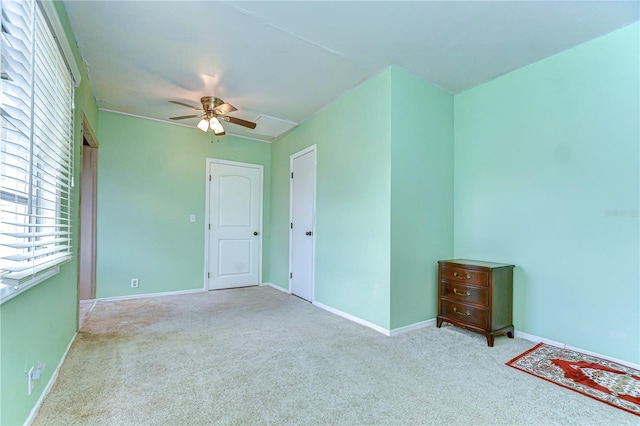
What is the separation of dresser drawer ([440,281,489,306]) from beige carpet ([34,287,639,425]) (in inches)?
13.7

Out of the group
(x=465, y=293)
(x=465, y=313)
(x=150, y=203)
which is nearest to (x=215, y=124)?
(x=150, y=203)

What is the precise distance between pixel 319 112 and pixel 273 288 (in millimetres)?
2836

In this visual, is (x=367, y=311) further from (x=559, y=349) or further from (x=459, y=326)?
(x=559, y=349)

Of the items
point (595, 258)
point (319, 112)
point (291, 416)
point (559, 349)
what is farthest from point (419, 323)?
point (319, 112)

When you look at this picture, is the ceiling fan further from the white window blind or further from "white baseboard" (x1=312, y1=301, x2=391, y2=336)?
"white baseboard" (x1=312, y1=301, x2=391, y2=336)

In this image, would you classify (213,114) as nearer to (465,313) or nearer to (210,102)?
(210,102)

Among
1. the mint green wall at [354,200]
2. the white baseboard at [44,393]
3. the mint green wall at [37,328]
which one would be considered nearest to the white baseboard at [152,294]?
the mint green wall at [37,328]

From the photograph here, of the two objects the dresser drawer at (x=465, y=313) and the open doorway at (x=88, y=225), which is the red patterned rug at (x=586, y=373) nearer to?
the dresser drawer at (x=465, y=313)

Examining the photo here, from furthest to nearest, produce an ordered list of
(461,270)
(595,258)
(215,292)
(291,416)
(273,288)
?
1. (273,288)
2. (215,292)
3. (461,270)
4. (595,258)
5. (291,416)

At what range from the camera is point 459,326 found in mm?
3002

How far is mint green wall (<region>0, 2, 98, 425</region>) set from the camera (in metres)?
1.38

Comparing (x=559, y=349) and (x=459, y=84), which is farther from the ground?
(x=459, y=84)

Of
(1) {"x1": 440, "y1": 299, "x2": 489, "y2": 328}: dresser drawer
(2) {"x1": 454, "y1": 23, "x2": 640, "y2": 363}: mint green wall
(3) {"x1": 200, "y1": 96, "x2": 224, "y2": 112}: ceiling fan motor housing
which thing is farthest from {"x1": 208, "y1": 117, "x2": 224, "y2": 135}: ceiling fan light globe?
(1) {"x1": 440, "y1": 299, "x2": 489, "y2": 328}: dresser drawer

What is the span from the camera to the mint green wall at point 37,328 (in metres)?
1.38
